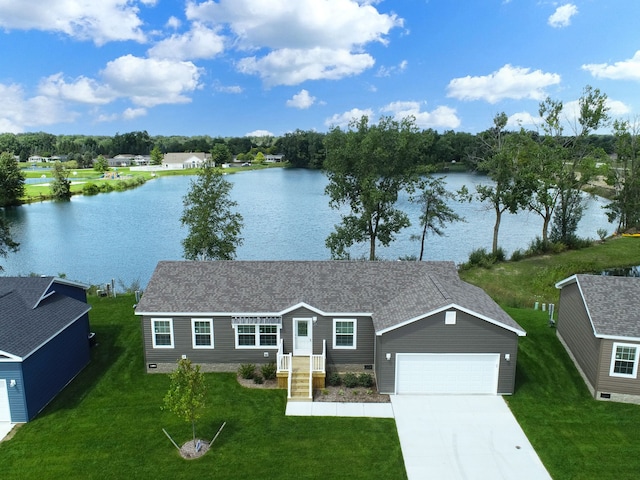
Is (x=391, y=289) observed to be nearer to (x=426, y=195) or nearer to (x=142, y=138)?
(x=426, y=195)

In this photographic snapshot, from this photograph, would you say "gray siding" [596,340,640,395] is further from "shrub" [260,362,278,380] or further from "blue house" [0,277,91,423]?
"blue house" [0,277,91,423]

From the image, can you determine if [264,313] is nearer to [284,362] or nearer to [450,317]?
[284,362]

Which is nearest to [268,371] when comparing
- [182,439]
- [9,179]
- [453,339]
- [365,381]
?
[365,381]

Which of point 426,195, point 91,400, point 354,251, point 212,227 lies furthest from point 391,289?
point 354,251

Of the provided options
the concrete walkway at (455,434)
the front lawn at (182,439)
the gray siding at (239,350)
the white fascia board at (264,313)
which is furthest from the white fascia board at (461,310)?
the front lawn at (182,439)

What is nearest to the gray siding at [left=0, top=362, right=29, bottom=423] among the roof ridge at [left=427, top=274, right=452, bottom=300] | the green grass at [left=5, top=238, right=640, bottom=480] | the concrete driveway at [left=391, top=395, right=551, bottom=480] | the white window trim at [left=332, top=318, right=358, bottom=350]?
the green grass at [left=5, top=238, right=640, bottom=480]

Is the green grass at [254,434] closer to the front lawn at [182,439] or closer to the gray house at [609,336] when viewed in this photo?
the front lawn at [182,439]
